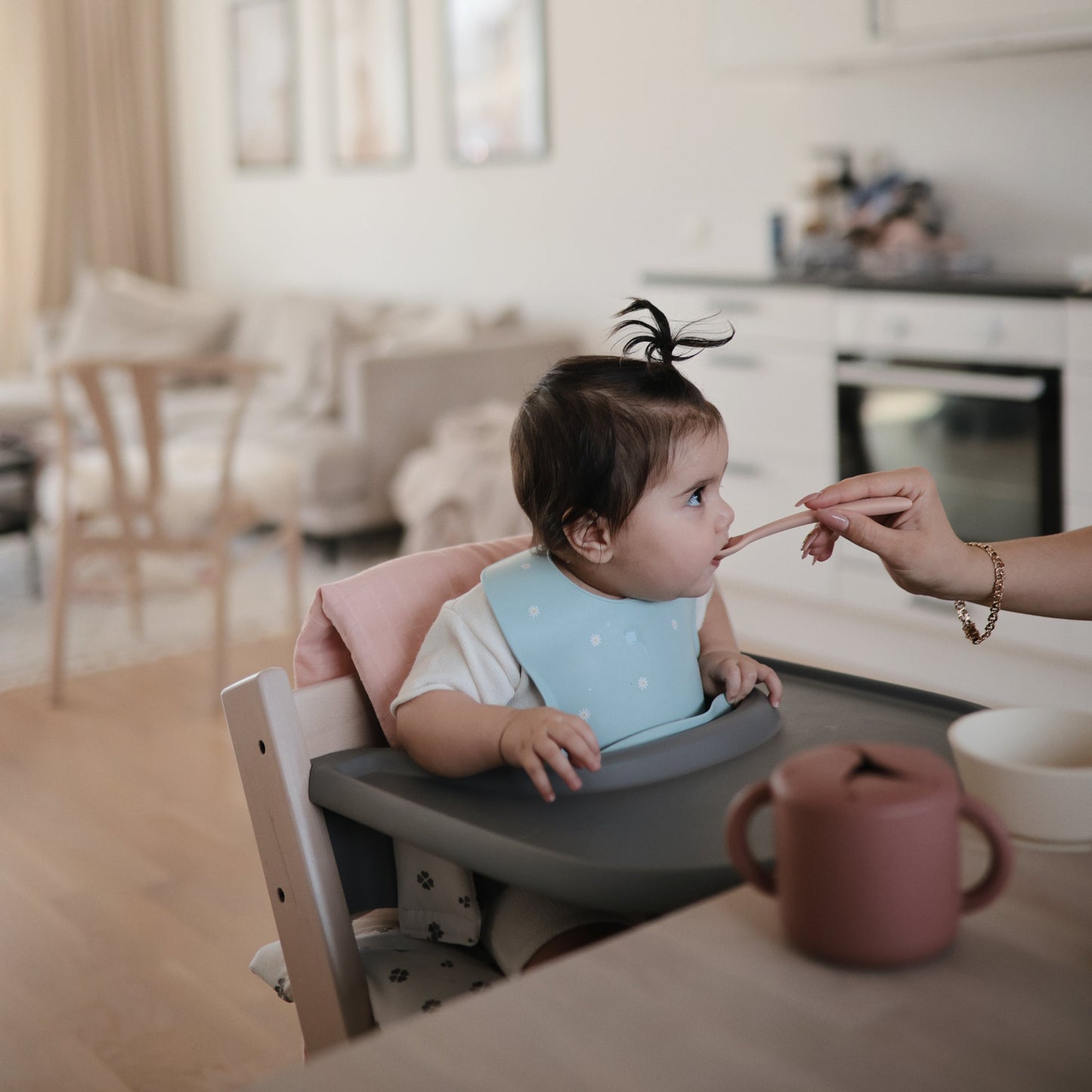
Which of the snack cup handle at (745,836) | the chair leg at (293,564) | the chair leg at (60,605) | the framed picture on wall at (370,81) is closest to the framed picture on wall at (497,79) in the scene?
the framed picture on wall at (370,81)

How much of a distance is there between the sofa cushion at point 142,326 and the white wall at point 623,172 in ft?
1.81

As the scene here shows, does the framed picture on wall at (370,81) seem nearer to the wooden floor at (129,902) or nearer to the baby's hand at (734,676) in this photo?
the wooden floor at (129,902)

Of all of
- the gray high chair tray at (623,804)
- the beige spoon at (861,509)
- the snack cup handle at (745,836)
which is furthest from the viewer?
the beige spoon at (861,509)

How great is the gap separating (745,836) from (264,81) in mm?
5937

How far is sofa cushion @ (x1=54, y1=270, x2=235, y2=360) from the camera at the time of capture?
559 cm

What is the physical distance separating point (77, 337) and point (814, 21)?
3.50m

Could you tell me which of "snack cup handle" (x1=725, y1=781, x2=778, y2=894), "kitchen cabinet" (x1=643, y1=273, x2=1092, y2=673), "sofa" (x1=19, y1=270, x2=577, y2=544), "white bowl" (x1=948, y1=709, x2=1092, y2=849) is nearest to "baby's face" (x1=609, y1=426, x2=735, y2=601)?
"white bowl" (x1=948, y1=709, x2=1092, y2=849)

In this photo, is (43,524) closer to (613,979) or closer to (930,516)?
(930,516)

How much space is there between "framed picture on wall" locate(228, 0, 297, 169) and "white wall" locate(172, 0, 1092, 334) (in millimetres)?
98

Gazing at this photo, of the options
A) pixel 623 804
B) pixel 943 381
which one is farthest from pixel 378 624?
pixel 943 381

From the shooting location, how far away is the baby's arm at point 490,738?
0.92 metres

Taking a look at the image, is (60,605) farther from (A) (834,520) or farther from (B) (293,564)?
(A) (834,520)

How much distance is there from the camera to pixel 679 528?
1.11 metres

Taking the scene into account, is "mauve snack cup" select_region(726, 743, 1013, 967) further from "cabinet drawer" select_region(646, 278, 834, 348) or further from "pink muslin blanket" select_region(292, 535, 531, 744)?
"cabinet drawer" select_region(646, 278, 834, 348)
